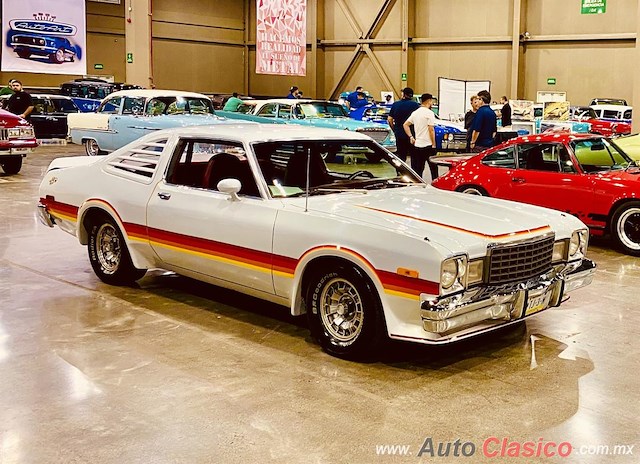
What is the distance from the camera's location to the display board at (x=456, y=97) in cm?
2191

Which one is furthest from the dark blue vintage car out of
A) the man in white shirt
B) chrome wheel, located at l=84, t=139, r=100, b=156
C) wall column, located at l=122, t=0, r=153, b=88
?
the man in white shirt

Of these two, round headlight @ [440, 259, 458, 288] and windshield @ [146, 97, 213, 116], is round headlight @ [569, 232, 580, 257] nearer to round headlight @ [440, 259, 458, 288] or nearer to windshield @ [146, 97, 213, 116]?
round headlight @ [440, 259, 458, 288]

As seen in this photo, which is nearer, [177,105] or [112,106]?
[177,105]

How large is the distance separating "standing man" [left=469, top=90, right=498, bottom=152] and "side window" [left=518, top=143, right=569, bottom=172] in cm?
254

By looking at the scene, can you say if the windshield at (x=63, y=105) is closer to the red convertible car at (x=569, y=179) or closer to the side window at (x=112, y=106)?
the side window at (x=112, y=106)

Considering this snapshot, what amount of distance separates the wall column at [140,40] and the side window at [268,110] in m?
5.89

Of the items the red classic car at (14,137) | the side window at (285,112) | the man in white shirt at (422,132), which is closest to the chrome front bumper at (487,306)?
the man in white shirt at (422,132)

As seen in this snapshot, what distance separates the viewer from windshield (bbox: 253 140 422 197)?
6098mm

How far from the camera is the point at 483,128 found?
12609mm

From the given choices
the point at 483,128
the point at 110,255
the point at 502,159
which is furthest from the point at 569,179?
the point at 110,255

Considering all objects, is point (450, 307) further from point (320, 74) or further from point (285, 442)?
point (320, 74)

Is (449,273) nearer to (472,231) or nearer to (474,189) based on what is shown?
(472,231)

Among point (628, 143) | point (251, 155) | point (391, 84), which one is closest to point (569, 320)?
point (251, 155)

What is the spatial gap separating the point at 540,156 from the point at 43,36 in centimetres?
2159
